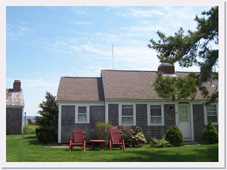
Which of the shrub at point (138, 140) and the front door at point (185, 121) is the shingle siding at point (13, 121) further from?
the front door at point (185, 121)

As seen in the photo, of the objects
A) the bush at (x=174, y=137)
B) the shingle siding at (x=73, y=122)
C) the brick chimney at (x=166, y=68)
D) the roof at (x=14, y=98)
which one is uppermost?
the brick chimney at (x=166, y=68)

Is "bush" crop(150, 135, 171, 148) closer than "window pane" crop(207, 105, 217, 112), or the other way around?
"bush" crop(150, 135, 171, 148)

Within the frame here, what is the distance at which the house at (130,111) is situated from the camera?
15992mm

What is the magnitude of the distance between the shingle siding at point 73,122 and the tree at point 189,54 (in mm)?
6446

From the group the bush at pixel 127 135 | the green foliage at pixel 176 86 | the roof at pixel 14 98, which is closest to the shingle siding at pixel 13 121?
the roof at pixel 14 98

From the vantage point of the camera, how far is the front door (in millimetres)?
16578

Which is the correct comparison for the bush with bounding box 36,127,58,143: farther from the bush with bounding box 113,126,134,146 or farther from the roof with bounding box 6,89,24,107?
the roof with bounding box 6,89,24,107

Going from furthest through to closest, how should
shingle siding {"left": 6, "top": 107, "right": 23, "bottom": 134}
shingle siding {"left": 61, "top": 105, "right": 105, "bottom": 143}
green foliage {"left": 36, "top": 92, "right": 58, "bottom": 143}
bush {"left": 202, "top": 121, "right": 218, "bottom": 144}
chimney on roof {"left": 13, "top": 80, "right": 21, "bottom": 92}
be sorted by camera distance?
chimney on roof {"left": 13, "top": 80, "right": 21, "bottom": 92} → shingle siding {"left": 6, "top": 107, "right": 23, "bottom": 134} → green foliage {"left": 36, "top": 92, "right": 58, "bottom": 143} → shingle siding {"left": 61, "top": 105, "right": 105, "bottom": 143} → bush {"left": 202, "top": 121, "right": 218, "bottom": 144}

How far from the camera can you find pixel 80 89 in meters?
17.4

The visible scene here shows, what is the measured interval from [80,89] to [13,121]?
31.1ft

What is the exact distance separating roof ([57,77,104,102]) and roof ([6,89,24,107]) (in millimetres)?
7563

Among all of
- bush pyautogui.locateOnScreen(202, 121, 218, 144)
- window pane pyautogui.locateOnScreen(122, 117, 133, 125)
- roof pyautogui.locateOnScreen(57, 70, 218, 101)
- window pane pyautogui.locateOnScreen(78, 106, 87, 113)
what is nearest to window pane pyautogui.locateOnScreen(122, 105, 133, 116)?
window pane pyautogui.locateOnScreen(122, 117, 133, 125)
